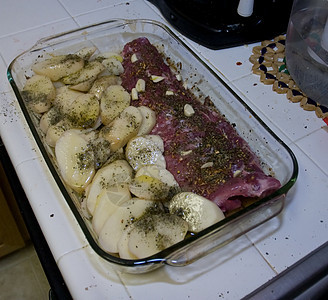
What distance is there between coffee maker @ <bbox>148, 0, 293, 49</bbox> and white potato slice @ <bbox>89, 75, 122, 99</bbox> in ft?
1.05

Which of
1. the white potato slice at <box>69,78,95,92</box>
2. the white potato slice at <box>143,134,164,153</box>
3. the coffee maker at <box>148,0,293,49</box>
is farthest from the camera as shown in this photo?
the coffee maker at <box>148,0,293,49</box>

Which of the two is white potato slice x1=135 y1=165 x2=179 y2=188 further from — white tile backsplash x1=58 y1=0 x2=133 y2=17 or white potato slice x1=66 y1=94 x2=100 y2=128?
white tile backsplash x1=58 y1=0 x2=133 y2=17

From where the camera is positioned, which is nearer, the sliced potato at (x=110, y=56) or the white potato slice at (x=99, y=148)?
the white potato slice at (x=99, y=148)

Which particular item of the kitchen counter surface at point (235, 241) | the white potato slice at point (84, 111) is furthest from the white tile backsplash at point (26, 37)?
the white potato slice at point (84, 111)

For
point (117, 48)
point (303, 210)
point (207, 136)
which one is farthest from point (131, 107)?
point (303, 210)

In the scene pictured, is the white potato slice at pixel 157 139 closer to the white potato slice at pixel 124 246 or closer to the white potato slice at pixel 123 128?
the white potato slice at pixel 123 128

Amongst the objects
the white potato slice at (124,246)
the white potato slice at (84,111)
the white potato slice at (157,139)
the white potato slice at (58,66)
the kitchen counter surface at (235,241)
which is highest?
the white potato slice at (58,66)

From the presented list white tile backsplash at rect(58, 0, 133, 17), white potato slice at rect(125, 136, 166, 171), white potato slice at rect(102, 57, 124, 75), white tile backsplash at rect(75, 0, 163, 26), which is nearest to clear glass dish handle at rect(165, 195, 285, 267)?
white potato slice at rect(125, 136, 166, 171)

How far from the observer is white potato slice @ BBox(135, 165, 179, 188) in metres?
0.83

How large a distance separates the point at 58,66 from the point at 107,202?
0.43 metres

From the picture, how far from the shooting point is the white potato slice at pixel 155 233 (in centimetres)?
70

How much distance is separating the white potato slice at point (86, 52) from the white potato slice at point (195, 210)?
0.50m

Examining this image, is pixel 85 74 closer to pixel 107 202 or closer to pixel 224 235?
pixel 107 202

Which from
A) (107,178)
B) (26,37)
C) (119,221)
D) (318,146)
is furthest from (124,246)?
(26,37)
